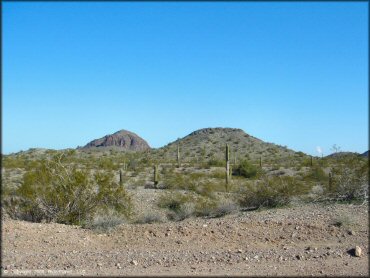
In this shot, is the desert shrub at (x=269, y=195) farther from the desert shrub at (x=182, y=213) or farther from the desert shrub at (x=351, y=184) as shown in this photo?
the desert shrub at (x=182, y=213)

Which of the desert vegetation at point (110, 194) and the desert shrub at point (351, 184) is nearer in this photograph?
the desert vegetation at point (110, 194)

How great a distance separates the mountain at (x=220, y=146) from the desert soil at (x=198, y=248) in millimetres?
54602

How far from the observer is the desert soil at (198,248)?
10.5 metres

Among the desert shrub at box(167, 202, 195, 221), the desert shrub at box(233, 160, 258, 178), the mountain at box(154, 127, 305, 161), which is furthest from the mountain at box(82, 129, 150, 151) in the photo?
the mountain at box(154, 127, 305, 161)

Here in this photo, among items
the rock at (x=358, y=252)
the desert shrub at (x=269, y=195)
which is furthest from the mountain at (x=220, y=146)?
the rock at (x=358, y=252)

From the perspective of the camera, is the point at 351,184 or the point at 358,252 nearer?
the point at 358,252

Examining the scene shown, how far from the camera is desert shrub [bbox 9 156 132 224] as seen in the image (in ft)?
55.3

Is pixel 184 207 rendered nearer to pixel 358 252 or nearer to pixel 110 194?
pixel 110 194

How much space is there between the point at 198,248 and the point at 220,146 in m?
66.4

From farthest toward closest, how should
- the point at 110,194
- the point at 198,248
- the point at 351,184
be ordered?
the point at 351,184 → the point at 110,194 → the point at 198,248

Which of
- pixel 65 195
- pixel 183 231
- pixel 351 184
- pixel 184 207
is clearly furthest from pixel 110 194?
pixel 351 184

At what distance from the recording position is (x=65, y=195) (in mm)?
17078

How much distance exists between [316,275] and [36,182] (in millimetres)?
10434

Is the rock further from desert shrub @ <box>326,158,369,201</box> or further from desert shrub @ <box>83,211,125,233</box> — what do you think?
desert shrub @ <box>326,158,369,201</box>
